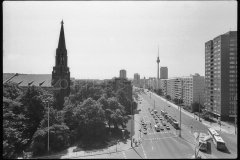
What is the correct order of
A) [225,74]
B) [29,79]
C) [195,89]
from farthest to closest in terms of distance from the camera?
1. [195,89]
2. [29,79]
3. [225,74]

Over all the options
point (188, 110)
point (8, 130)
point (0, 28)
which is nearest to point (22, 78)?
point (8, 130)

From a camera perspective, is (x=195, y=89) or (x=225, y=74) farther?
(x=195, y=89)

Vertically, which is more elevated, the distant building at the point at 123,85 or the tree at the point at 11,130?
the distant building at the point at 123,85

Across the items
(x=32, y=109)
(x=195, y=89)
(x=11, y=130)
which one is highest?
(x=195, y=89)

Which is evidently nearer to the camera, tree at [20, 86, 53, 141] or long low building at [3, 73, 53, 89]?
tree at [20, 86, 53, 141]

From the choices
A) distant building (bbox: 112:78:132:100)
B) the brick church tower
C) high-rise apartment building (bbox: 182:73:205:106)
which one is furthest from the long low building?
high-rise apartment building (bbox: 182:73:205:106)

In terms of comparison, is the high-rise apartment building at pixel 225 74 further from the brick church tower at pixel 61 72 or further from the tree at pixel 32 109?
the tree at pixel 32 109

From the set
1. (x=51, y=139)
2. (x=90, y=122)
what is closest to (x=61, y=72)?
(x=90, y=122)

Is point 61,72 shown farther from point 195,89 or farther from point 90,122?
point 195,89

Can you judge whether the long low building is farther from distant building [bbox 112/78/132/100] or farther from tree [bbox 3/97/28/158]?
distant building [bbox 112/78/132/100]

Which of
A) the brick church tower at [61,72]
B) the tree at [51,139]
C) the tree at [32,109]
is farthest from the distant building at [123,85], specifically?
the tree at [51,139]
